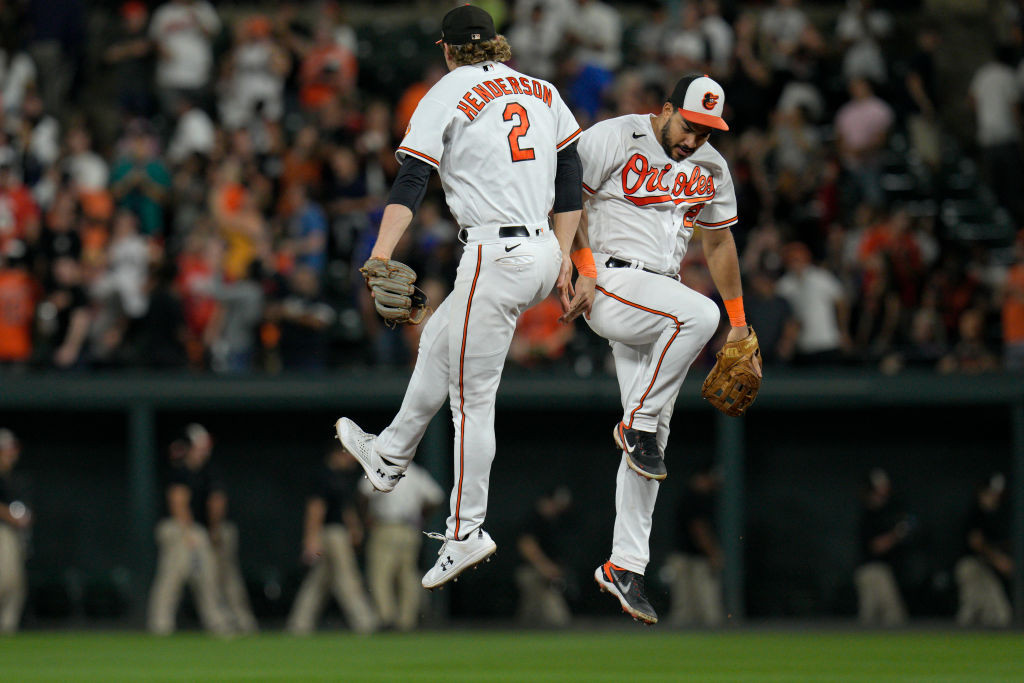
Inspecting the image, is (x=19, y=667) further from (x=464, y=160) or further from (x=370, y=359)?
(x=464, y=160)

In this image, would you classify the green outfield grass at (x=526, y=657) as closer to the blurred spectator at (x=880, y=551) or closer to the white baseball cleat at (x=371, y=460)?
the blurred spectator at (x=880, y=551)

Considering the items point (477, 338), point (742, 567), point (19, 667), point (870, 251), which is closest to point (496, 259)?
point (477, 338)

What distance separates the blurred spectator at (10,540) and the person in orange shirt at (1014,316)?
967 cm

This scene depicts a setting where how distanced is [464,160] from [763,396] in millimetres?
9184

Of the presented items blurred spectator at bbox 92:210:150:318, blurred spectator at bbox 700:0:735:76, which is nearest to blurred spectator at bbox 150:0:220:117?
blurred spectator at bbox 92:210:150:318

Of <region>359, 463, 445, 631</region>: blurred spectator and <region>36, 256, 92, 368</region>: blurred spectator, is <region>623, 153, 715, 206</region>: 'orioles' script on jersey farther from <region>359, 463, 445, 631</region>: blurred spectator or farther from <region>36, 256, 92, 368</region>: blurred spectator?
<region>36, 256, 92, 368</region>: blurred spectator

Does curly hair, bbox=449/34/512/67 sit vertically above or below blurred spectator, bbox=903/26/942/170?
below

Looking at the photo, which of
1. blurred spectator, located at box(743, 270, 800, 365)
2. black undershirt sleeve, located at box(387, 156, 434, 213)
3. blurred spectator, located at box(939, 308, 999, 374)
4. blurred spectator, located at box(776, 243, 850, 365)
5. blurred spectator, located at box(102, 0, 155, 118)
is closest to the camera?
black undershirt sleeve, located at box(387, 156, 434, 213)

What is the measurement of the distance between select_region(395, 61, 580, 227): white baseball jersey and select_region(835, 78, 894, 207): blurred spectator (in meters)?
9.61

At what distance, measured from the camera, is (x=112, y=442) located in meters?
16.8

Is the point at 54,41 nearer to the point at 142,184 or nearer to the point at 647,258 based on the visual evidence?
the point at 142,184

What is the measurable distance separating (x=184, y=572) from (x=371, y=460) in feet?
29.0

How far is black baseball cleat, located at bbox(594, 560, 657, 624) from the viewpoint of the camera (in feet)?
22.4

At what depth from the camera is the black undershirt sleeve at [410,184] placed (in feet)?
20.4
